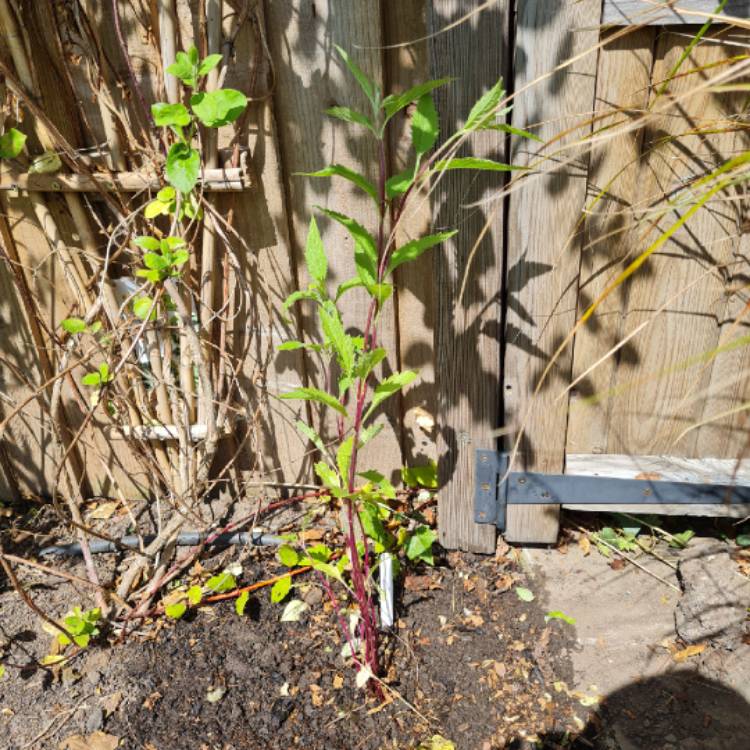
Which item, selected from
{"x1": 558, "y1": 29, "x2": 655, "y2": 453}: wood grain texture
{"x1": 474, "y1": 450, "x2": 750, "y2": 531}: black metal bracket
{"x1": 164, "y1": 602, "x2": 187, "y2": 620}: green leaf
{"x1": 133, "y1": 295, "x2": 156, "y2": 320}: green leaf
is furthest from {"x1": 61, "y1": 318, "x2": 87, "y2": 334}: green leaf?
{"x1": 558, "y1": 29, "x2": 655, "y2": 453}: wood grain texture

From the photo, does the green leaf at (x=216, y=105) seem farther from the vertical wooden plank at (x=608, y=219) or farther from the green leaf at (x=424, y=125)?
the vertical wooden plank at (x=608, y=219)

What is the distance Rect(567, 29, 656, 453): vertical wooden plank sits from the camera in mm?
1717

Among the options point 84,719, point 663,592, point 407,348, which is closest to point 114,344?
point 407,348

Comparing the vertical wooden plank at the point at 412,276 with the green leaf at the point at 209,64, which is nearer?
the green leaf at the point at 209,64

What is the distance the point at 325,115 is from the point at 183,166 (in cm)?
42

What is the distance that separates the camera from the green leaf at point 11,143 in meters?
2.01

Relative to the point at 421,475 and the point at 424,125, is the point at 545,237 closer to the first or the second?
the point at 424,125

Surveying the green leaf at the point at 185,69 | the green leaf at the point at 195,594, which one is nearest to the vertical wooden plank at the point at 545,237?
the green leaf at the point at 185,69

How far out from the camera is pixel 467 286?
2.00 metres

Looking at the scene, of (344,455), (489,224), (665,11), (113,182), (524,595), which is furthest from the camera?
(524,595)

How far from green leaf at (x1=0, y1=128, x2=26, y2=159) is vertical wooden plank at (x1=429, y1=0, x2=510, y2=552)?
118cm

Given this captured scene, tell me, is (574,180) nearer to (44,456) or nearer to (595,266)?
(595,266)

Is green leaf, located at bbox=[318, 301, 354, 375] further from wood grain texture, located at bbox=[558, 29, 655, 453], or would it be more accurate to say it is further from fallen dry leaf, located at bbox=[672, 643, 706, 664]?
fallen dry leaf, located at bbox=[672, 643, 706, 664]

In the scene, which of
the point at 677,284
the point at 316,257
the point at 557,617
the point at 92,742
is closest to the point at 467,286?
the point at 316,257
